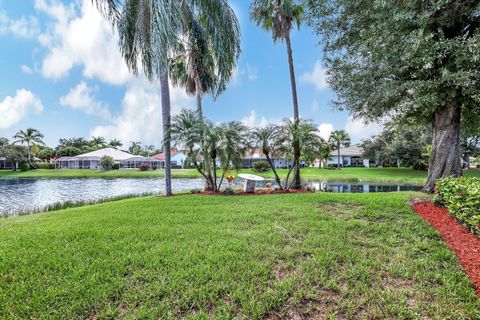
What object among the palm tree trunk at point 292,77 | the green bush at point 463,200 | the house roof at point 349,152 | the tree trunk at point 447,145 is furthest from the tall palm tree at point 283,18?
the house roof at point 349,152

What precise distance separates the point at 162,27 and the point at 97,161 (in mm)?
49507

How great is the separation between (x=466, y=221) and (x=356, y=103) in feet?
17.9

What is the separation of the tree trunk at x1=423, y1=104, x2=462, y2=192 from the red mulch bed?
2.32 metres

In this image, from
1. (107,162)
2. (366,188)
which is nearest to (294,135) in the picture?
(366,188)

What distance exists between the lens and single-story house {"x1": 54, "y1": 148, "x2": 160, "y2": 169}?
158 feet

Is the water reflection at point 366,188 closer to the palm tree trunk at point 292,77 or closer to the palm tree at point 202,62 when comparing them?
the palm tree trunk at point 292,77

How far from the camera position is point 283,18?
1294 centimetres

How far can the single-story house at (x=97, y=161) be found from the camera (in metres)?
48.2

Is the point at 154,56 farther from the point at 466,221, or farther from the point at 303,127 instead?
the point at 466,221

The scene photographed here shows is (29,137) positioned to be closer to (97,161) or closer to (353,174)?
(97,161)

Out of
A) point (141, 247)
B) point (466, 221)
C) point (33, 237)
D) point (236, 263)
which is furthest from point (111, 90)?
point (466, 221)

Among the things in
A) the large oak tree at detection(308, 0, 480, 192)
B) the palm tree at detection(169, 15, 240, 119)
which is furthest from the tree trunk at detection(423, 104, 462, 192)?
the palm tree at detection(169, 15, 240, 119)

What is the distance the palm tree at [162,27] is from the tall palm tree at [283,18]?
437 cm

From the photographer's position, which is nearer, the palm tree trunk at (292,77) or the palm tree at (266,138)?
the palm tree at (266,138)
